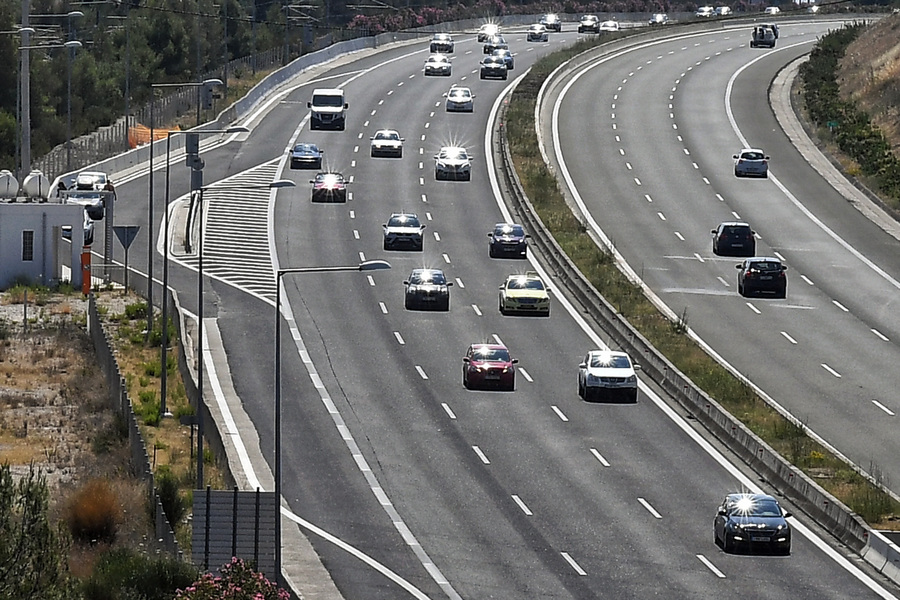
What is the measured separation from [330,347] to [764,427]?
1664 centimetres

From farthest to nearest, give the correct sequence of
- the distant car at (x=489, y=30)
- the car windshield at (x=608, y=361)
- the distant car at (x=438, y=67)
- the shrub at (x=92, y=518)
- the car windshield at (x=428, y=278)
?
the distant car at (x=489, y=30)
the distant car at (x=438, y=67)
the car windshield at (x=428, y=278)
the car windshield at (x=608, y=361)
the shrub at (x=92, y=518)

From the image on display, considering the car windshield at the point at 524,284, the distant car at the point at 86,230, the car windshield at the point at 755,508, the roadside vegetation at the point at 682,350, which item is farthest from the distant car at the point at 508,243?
the car windshield at the point at 755,508

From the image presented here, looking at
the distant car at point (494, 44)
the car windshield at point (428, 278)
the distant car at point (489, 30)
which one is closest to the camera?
the car windshield at point (428, 278)

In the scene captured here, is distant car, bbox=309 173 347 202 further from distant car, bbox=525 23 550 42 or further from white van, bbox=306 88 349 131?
distant car, bbox=525 23 550 42

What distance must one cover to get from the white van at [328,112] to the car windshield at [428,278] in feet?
126

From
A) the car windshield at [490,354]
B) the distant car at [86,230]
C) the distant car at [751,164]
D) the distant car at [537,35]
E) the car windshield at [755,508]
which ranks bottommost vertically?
the distant car at [86,230]

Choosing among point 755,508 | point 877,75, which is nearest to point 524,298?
point 755,508

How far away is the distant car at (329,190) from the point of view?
8612cm

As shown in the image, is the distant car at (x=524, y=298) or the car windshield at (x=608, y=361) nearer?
the car windshield at (x=608, y=361)

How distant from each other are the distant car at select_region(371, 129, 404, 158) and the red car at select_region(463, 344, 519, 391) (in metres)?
41.8

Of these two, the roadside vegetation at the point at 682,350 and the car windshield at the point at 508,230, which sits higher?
the car windshield at the point at 508,230

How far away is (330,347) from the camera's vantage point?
203ft

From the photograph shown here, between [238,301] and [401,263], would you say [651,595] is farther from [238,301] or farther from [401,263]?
[401,263]

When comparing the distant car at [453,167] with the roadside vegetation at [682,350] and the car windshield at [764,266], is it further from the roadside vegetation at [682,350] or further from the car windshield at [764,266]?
the car windshield at [764,266]
